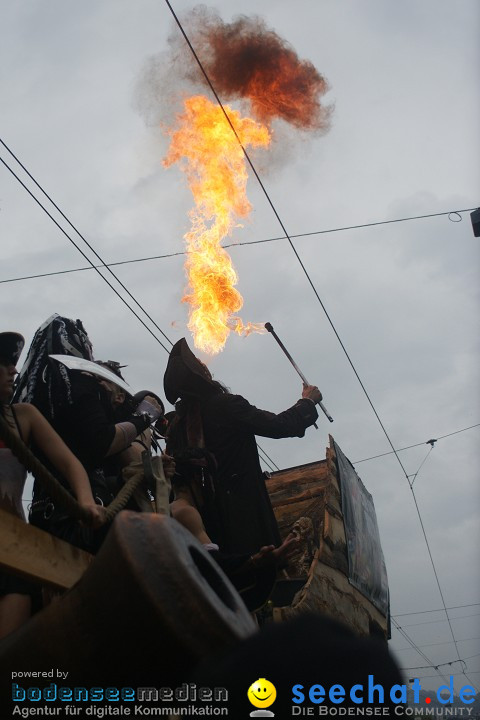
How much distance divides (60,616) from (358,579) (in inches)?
186

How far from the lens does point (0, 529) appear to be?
2531 mm

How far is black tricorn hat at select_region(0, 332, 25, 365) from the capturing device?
3443 mm

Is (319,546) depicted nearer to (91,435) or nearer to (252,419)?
(252,419)

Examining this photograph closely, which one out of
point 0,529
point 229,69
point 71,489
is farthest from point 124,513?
point 229,69

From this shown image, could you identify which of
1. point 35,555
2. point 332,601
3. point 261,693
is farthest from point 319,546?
point 261,693

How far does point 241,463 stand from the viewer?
17.9 feet

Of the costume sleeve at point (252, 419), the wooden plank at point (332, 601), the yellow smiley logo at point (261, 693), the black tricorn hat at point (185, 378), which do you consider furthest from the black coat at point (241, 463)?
the yellow smiley logo at point (261, 693)

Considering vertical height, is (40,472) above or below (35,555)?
above

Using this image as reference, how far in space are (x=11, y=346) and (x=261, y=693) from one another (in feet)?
8.28

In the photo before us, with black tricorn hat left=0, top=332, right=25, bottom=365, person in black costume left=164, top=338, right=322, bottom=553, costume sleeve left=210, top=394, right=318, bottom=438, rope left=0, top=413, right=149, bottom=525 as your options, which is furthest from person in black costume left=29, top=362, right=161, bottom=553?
costume sleeve left=210, top=394, right=318, bottom=438

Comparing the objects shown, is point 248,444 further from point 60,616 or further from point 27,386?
point 60,616

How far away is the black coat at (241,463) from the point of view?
5.11m

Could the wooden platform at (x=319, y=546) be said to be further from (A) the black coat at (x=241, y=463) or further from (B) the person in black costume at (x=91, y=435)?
(B) the person in black costume at (x=91, y=435)

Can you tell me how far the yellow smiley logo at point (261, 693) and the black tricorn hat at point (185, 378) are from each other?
4.38 meters
